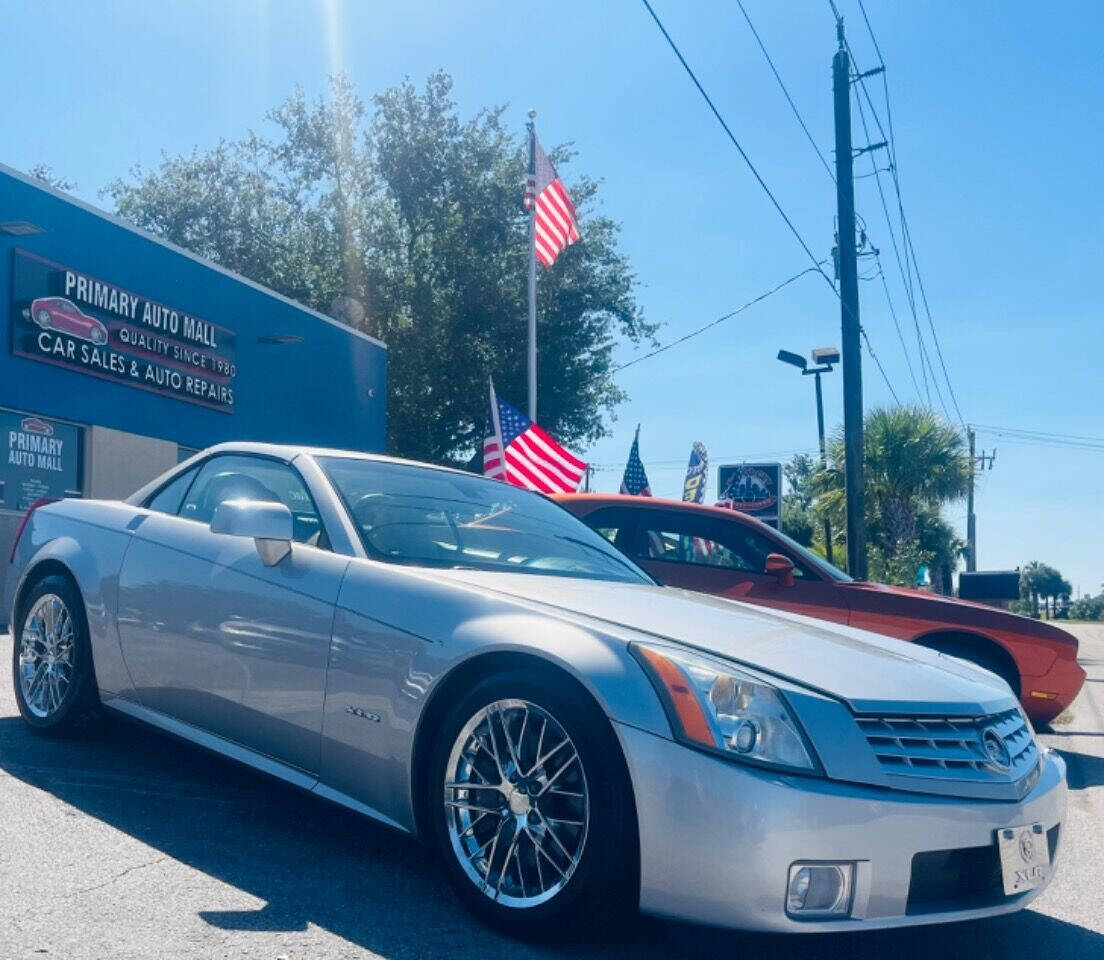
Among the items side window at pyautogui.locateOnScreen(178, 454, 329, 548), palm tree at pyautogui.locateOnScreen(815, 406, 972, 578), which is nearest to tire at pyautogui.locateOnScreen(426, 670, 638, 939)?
side window at pyautogui.locateOnScreen(178, 454, 329, 548)

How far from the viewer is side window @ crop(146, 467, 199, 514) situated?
5.13 metres

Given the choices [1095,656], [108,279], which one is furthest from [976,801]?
[1095,656]

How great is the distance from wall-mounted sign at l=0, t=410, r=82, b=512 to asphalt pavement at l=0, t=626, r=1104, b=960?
10.7 metres

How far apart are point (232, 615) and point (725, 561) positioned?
15.9 feet

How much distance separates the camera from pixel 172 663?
4527mm

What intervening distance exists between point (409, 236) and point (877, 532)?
1513 centimetres

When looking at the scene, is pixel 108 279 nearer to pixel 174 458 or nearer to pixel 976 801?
pixel 174 458

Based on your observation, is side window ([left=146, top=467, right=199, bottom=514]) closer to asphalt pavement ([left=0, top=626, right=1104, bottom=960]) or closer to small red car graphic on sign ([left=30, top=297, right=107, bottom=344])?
asphalt pavement ([left=0, top=626, right=1104, bottom=960])

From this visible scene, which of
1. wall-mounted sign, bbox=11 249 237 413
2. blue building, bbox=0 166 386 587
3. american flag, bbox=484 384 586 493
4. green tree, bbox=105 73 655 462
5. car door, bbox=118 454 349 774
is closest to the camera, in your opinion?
car door, bbox=118 454 349 774

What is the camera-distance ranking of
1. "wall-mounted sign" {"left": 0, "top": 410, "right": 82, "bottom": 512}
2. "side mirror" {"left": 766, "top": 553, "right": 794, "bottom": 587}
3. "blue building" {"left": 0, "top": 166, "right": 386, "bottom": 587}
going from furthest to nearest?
"blue building" {"left": 0, "top": 166, "right": 386, "bottom": 587} → "wall-mounted sign" {"left": 0, "top": 410, "right": 82, "bottom": 512} → "side mirror" {"left": 766, "top": 553, "right": 794, "bottom": 587}

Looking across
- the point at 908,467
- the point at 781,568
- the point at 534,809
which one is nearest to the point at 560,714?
the point at 534,809

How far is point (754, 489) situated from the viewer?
50.1 ft

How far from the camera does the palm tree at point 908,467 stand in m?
19.9

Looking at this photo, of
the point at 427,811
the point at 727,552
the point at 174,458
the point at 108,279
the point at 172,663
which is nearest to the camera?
the point at 427,811
